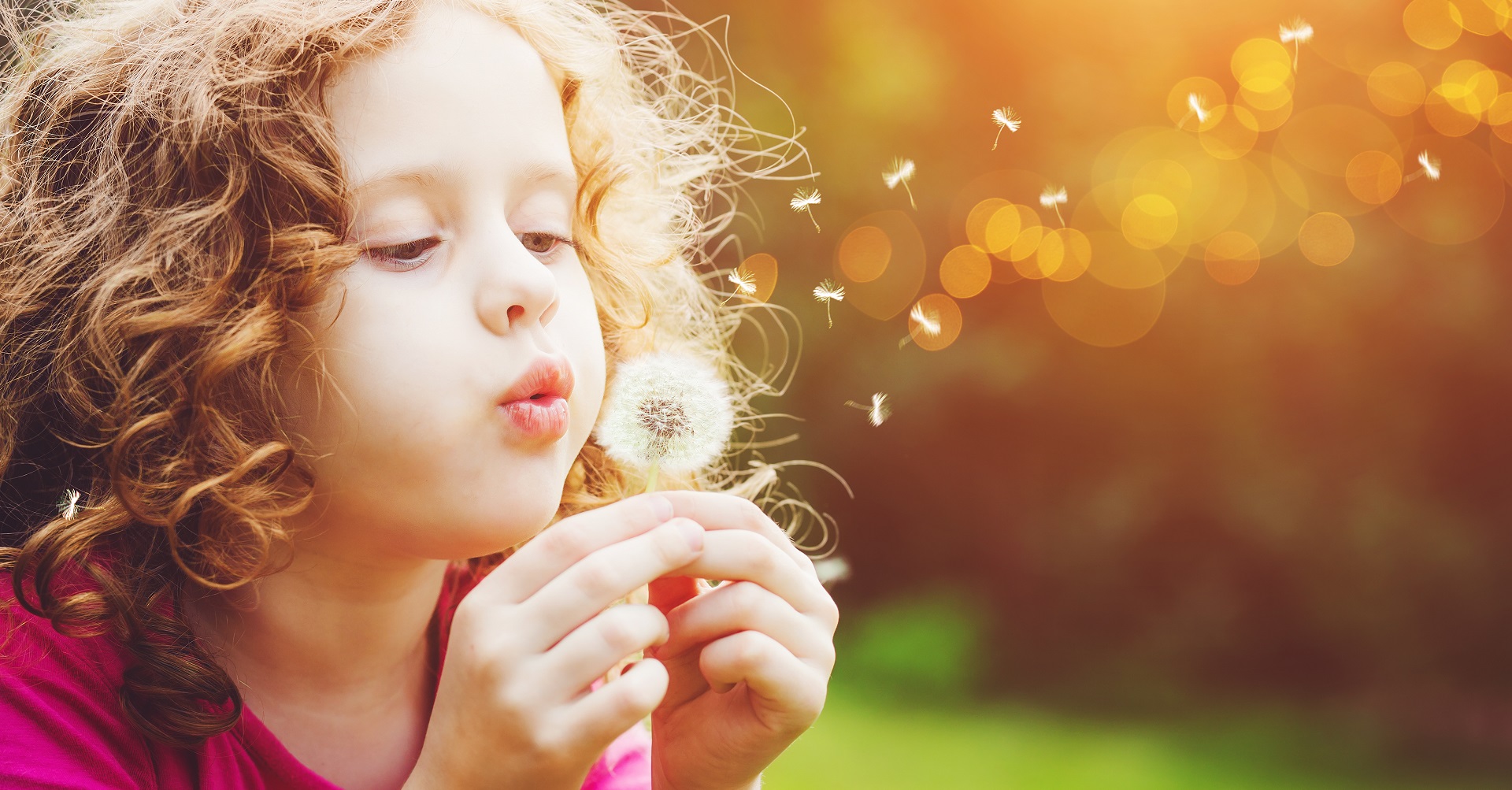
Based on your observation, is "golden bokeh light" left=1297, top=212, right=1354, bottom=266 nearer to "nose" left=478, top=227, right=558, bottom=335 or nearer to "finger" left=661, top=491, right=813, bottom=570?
"finger" left=661, top=491, right=813, bottom=570

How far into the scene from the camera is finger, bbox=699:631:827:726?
3.16 feet

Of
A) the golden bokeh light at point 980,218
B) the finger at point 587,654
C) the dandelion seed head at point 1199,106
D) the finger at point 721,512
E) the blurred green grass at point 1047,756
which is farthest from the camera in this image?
the golden bokeh light at point 980,218

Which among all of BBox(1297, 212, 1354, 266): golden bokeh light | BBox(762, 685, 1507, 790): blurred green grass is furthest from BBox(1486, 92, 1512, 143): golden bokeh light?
BBox(762, 685, 1507, 790): blurred green grass

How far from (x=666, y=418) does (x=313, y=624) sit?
42 centimetres

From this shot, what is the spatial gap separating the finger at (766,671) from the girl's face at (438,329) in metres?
0.20

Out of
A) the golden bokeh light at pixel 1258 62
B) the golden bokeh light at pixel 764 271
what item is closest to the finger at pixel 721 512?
the golden bokeh light at pixel 764 271

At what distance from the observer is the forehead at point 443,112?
0.94m

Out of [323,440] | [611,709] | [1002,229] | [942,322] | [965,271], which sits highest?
[323,440]

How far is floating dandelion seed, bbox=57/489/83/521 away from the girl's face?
0.77 feet

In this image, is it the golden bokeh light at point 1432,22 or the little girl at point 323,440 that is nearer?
the little girl at point 323,440

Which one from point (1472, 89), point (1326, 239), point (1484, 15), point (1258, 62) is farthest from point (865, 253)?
point (1484, 15)

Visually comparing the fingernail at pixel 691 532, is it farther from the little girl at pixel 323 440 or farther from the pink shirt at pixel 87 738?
the pink shirt at pixel 87 738

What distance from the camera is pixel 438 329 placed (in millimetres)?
910

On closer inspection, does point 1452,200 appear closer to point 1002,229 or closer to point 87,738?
point 1002,229
